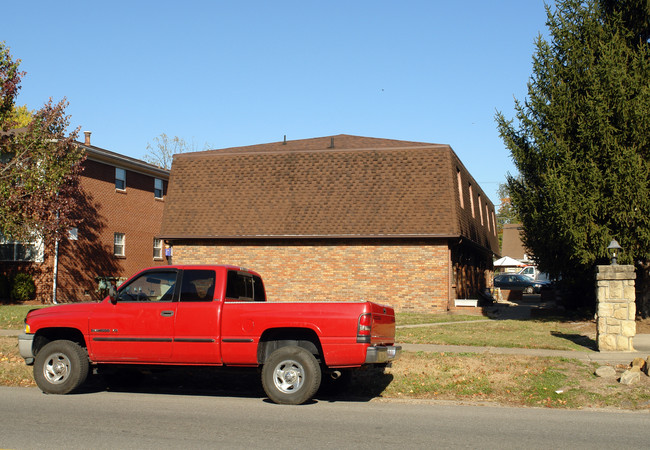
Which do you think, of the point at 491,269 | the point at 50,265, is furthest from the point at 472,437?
the point at 491,269

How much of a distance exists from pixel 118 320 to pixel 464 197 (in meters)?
19.8

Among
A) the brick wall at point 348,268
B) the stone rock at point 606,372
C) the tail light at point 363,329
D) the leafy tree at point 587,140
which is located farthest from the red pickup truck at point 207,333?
the brick wall at point 348,268

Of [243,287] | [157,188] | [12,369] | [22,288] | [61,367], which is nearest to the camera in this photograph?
[61,367]

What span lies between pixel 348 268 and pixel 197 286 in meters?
15.3

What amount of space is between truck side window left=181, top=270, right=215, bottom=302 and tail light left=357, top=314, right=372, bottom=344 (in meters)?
2.19

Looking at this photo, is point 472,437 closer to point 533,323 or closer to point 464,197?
point 533,323

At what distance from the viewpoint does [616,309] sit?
13.3 metres

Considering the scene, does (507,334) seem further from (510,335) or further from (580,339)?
(580,339)

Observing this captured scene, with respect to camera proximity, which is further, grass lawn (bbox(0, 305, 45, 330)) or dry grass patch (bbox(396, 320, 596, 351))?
grass lawn (bbox(0, 305, 45, 330))

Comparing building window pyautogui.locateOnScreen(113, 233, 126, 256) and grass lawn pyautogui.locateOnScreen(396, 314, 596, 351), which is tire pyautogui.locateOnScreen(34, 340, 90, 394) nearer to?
grass lawn pyautogui.locateOnScreen(396, 314, 596, 351)

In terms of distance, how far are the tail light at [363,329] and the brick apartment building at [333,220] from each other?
14717mm

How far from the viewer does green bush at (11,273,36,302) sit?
26.7 m

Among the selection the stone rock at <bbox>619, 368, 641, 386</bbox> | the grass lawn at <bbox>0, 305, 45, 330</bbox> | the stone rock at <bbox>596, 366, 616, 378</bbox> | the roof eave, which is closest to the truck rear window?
→ the stone rock at <bbox>596, 366, 616, 378</bbox>

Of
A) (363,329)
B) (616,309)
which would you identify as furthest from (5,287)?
(616,309)
